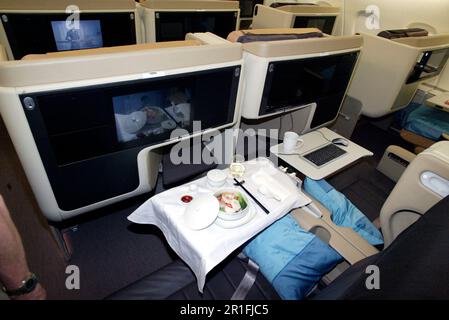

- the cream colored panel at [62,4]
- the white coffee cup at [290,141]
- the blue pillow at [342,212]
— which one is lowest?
the blue pillow at [342,212]

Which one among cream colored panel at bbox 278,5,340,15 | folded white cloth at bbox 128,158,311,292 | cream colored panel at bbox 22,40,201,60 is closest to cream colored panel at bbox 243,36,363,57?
cream colored panel at bbox 22,40,201,60

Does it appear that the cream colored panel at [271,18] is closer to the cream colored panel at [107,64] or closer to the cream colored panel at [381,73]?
the cream colored panel at [381,73]

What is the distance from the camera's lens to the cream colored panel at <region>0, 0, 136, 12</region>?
1394mm

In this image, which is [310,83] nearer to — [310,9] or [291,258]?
[291,258]

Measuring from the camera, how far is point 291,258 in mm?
1013

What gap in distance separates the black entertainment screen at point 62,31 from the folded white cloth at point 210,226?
1.23 meters

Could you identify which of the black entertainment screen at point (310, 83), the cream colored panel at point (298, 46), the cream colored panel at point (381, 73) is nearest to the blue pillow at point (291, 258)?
the black entertainment screen at point (310, 83)

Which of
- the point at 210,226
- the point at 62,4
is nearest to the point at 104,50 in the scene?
the point at 210,226

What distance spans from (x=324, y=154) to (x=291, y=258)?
79cm

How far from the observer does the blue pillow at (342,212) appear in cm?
128

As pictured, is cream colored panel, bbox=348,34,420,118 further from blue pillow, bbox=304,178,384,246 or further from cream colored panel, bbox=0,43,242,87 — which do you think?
cream colored panel, bbox=0,43,242,87

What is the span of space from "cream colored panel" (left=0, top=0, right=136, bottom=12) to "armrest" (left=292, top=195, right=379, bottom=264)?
1.67 meters

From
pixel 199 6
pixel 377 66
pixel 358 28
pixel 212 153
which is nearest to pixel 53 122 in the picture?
pixel 212 153
